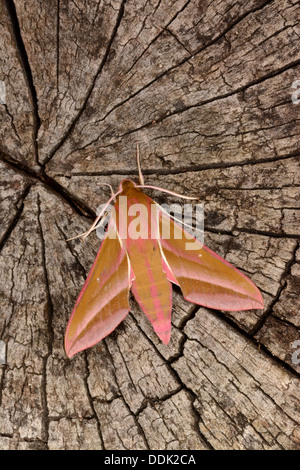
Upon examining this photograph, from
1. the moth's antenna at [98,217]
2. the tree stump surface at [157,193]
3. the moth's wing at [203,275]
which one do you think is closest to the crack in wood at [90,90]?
the tree stump surface at [157,193]

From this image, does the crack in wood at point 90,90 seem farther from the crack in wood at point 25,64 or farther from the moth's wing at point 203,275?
the moth's wing at point 203,275

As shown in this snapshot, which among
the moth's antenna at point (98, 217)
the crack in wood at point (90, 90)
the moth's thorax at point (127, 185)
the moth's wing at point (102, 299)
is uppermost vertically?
the crack in wood at point (90, 90)

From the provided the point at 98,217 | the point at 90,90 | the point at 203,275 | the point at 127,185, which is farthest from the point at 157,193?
the point at 90,90

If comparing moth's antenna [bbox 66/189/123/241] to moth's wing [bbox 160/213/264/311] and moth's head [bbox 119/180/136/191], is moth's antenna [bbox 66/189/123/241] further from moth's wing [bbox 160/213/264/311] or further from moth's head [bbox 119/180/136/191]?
moth's wing [bbox 160/213/264/311]

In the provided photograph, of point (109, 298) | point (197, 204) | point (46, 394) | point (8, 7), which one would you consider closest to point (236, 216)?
point (197, 204)

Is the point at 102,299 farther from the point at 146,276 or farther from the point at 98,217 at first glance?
the point at 98,217

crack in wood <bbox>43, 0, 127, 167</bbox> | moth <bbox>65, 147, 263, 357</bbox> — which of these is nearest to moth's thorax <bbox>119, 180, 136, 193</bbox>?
moth <bbox>65, 147, 263, 357</bbox>
